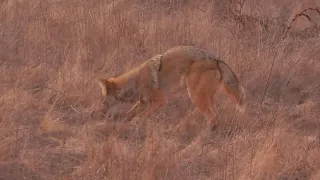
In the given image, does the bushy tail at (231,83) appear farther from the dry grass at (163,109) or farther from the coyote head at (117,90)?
the coyote head at (117,90)

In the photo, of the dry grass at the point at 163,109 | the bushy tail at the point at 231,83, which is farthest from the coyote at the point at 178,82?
the dry grass at the point at 163,109

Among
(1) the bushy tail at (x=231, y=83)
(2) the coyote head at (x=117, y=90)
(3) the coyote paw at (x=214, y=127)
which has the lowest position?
(3) the coyote paw at (x=214, y=127)

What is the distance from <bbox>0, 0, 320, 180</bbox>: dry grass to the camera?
4.67 metres

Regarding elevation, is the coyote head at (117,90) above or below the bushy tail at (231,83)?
below

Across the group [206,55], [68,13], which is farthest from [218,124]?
[68,13]

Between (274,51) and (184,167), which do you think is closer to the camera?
(184,167)

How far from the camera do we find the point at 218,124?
589 cm

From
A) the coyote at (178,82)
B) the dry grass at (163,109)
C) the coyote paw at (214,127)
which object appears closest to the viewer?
the dry grass at (163,109)

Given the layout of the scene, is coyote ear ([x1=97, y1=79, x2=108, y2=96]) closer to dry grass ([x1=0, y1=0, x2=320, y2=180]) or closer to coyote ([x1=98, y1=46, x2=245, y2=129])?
coyote ([x1=98, y1=46, x2=245, y2=129])

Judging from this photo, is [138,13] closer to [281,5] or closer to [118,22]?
[118,22]

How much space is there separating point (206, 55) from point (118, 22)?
2387mm

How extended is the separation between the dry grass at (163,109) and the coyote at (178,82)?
0.61 ft

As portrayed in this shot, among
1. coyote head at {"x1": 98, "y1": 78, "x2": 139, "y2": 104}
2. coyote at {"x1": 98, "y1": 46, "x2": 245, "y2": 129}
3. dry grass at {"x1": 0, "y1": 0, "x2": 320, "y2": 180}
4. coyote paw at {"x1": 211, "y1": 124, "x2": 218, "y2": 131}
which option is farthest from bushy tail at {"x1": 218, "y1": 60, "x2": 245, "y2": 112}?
coyote head at {"x1": 98, "y1": 78, "x2": 139, "y2": 104}

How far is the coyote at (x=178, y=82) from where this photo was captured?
6145 millimetres
